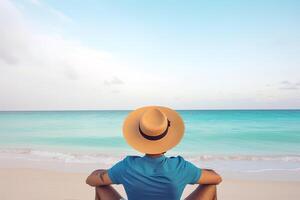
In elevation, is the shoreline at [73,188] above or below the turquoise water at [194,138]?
above

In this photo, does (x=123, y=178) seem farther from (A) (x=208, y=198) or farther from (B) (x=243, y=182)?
(B) (x=243, y=182)

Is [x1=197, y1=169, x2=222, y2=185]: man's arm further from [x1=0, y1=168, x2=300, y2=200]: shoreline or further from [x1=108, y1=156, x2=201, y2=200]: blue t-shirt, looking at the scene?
[x1=0, y1=168, x2=300, y2=200]: shoreline

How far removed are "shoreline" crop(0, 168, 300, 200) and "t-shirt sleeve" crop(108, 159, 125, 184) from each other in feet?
10.4

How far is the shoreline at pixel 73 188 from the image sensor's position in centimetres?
550

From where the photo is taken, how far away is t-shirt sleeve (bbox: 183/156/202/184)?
2297 mm

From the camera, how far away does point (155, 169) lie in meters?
2.26

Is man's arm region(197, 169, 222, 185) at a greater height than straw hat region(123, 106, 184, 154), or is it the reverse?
straw hat region(123, 106, 184, 154)

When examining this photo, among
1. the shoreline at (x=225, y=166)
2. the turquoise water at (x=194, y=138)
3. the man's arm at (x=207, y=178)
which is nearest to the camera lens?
the man's arm at (x=207, y=178)

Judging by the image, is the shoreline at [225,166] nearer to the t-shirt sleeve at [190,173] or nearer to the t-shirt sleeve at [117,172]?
the t-shirt sleeve at [190,173]

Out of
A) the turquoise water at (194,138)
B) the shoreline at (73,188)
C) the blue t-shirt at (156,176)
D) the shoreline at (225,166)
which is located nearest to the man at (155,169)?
the blue t-shirt at (156,176)

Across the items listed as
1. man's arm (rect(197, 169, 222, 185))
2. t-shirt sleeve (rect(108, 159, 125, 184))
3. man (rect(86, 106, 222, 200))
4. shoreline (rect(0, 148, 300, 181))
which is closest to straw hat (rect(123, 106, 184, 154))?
man (rect(86, 106, 222, 200))

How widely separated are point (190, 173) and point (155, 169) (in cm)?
23

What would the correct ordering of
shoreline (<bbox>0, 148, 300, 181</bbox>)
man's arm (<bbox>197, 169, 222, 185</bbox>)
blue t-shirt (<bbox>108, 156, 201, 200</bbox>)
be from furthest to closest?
shoreline (<bbox>0, 148, 300, 181</bbox>) → man's arm (<bbox>197, 169, 222, 185</bbox>) → blue t-shirt (<bbox>108, 156, 201, 200</bbox>)

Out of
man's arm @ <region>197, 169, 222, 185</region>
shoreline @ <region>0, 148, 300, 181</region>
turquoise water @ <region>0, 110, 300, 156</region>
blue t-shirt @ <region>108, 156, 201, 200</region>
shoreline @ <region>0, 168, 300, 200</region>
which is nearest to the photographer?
blue t-shirt @ <region>108, 156, 201, 200</region>
